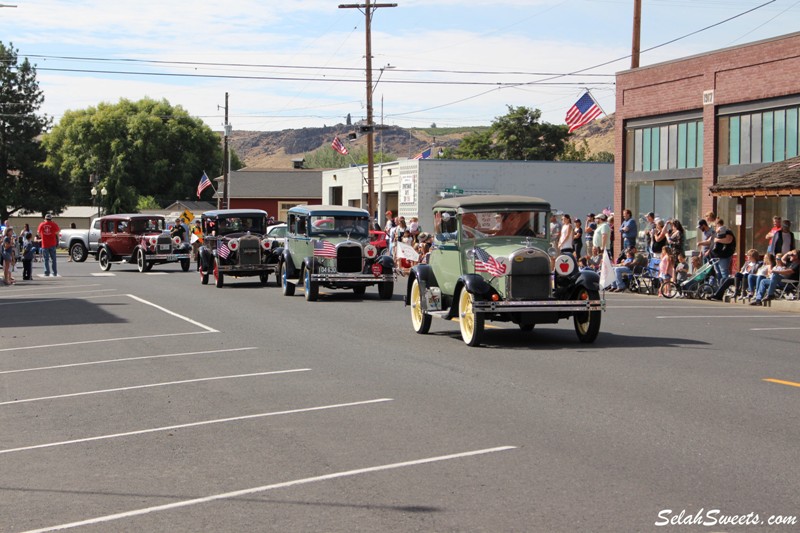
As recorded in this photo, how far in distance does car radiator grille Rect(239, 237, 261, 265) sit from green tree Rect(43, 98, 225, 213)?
75749 mm

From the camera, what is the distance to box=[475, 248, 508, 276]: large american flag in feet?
49.3

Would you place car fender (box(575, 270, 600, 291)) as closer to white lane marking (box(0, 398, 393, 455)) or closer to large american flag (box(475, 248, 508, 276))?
large american flag (box(475, 248, 508, 276))

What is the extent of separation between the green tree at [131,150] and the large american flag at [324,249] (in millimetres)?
81145

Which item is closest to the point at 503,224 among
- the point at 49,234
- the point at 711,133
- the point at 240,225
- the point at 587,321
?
the point at 587,321

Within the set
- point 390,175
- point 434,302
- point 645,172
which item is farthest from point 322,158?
point 434,302

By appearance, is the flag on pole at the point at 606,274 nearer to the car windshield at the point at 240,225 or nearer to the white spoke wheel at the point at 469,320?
the white spoke wheel at the point at 469,320

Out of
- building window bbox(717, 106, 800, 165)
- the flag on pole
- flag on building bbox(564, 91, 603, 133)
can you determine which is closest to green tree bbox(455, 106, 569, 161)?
flag on building bbox(564, 91, 603, 133)

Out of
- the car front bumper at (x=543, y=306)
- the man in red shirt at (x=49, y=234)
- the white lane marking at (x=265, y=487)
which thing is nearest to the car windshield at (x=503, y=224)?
the car front bumper at (x=543, y=306)

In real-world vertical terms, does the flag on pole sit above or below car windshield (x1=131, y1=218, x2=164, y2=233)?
below

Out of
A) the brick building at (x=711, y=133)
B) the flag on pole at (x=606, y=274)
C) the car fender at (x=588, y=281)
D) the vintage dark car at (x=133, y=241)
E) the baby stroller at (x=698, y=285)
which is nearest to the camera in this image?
the car fender at (x=588, y=281)

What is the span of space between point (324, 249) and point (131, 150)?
84942 mm

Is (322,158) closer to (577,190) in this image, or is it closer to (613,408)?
(577,190)

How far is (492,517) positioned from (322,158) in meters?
182

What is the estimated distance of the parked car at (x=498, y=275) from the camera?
14766mm
